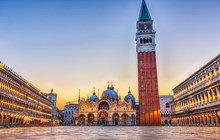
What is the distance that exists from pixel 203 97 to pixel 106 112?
187ft

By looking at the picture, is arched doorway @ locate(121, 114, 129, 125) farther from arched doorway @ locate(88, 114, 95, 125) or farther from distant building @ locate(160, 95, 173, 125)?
distant building @ locate(160, 95, 173, 125)

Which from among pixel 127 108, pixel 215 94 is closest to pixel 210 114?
pixel 215 94

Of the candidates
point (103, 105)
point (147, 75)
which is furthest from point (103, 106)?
point (147, 75)

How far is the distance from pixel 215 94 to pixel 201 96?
7210 mm

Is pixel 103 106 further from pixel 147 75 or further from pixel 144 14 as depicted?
pixel 144 14

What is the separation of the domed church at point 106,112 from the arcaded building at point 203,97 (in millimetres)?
36383

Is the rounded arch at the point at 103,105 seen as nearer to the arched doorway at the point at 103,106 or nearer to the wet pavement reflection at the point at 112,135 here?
the arched doorway at the point at 103,106

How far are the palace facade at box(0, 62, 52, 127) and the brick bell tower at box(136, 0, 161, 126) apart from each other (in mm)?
34058

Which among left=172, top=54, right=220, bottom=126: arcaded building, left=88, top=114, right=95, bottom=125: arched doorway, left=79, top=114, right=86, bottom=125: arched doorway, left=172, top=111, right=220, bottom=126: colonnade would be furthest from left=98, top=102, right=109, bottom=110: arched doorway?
left=172, top=54, right=220, bottom=126: arcaded building

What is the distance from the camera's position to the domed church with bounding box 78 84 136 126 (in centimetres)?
9456

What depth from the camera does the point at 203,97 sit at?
44.1 metres

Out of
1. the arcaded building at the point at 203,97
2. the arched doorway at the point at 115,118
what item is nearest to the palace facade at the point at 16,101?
the arcaded building at the point at 203,97

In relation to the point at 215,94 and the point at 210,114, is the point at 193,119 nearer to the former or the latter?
the point at 210,114

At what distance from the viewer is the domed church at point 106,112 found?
94562 millimetres
